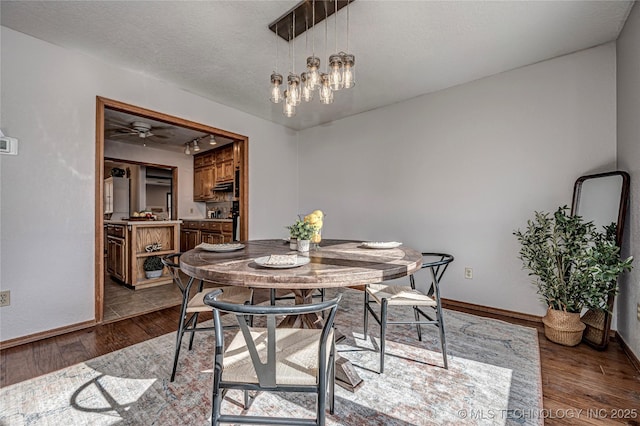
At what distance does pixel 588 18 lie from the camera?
2.03m

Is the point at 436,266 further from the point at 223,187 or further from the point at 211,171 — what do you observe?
the point at 211,171

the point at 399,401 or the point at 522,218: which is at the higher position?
the point at 522,218

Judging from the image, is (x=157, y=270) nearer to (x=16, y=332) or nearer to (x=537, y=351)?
(x=16, y=332)

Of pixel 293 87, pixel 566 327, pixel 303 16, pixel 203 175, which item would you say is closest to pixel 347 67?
pixel 293 87

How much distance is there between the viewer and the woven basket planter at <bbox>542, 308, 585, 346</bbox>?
2111mm

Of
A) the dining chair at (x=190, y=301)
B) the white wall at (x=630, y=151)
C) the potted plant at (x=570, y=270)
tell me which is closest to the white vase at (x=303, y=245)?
the dining chair at (x=190, y=301)

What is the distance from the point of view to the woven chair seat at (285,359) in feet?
3.30

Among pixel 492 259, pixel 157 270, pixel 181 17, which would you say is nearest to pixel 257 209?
pixel 157 270

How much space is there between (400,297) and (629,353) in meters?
1.62

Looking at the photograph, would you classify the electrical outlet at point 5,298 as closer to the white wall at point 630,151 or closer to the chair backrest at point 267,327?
the chair backrest at point 267,327

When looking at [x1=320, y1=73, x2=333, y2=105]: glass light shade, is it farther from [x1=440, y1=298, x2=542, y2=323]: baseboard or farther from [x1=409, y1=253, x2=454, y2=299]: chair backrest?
[x1=440, y1=298, x2=542, y2=323]: baseboard

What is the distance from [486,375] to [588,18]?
2539 mm

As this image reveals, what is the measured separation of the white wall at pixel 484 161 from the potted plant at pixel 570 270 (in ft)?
1.30

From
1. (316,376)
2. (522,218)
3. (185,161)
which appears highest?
(185,161)
